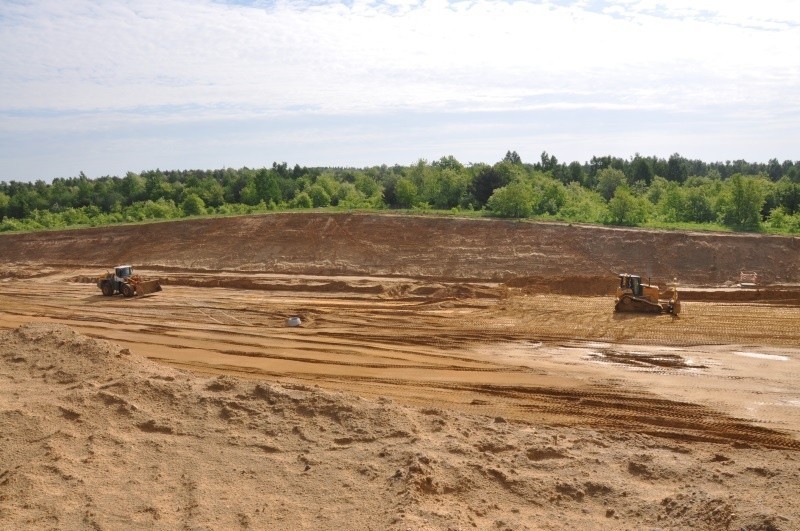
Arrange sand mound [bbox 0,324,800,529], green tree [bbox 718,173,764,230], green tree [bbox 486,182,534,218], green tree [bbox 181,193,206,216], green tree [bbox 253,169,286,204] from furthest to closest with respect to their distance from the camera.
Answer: green tree [bbox 253,169,286,204]
green tree [bbox 181,193,206,216]
green tree [bbox 486,182,534,218]
green tree [bbox 718,173,764,230]
sand mound [bbox 0,324,800,529]

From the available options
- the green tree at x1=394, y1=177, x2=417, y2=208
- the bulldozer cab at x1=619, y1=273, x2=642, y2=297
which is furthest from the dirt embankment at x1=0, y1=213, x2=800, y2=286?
the green tree at x1=394, y1=177, x2=417, y2=208

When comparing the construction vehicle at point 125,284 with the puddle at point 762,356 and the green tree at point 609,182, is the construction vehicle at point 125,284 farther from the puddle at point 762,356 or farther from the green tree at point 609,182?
the green tree at point 609,182

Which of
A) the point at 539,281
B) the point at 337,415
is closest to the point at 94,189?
the point at 539,281

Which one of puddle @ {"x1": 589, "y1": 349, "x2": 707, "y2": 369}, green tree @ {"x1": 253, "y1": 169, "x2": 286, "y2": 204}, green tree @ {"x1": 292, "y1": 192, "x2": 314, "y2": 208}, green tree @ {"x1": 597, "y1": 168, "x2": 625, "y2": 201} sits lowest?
puddle @ {"x1": 589, "y1": 349, "x2": 707, "y2": 369}

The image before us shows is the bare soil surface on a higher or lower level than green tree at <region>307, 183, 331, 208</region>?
lower

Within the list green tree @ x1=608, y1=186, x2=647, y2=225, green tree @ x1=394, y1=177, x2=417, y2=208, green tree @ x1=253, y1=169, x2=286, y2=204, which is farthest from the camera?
green tree @ x1=253, y1=169, x2=286, y2=204

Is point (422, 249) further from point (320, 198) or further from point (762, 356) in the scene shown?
point (320, 198)

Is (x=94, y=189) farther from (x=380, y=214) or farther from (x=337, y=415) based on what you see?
(x=337, y=415)

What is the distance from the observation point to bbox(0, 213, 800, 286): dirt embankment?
1098 inches

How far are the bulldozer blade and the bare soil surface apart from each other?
76cm

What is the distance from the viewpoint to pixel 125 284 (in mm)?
28172

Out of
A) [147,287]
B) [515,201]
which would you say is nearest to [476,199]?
[515,201]

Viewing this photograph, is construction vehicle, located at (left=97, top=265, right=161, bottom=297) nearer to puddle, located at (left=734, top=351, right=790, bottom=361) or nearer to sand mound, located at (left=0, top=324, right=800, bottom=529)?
sand mound, located at (left=0, top=324, right=800, bottom=529)

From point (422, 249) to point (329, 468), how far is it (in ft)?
73.1
